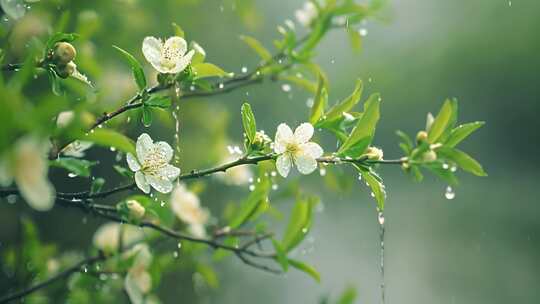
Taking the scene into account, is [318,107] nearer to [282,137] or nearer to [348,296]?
[282,137]

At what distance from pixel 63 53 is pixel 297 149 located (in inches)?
12.5

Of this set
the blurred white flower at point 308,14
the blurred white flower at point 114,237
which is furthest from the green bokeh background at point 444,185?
the blurred white flower at point 114,237

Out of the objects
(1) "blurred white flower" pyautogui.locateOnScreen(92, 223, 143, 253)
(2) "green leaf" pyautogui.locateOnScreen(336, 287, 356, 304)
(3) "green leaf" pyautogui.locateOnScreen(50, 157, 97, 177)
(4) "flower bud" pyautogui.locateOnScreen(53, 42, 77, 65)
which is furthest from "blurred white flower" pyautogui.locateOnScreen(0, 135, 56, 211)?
(2) "green leaf" pyautogui.locateOnScreen(336, 287, 356, 304)

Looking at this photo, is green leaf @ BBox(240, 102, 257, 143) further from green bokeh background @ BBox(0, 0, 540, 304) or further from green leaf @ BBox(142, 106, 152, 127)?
green bokeh background @ BBox(0, 0, 540, 304)

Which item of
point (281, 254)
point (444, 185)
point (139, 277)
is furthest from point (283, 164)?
point (444, 185)

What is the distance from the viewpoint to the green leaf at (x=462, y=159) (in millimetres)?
941

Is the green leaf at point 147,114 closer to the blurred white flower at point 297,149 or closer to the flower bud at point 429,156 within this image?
the blurred white flower at point 297,149

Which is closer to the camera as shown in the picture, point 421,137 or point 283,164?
point 283,164

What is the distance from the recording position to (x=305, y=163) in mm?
865

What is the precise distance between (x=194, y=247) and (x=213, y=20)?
62.8 inches

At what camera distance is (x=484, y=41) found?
4.21 metres

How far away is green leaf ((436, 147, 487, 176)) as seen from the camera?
941 millimetres

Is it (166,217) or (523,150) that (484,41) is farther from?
(166,217)

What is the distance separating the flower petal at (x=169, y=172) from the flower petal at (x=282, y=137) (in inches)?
5.4
